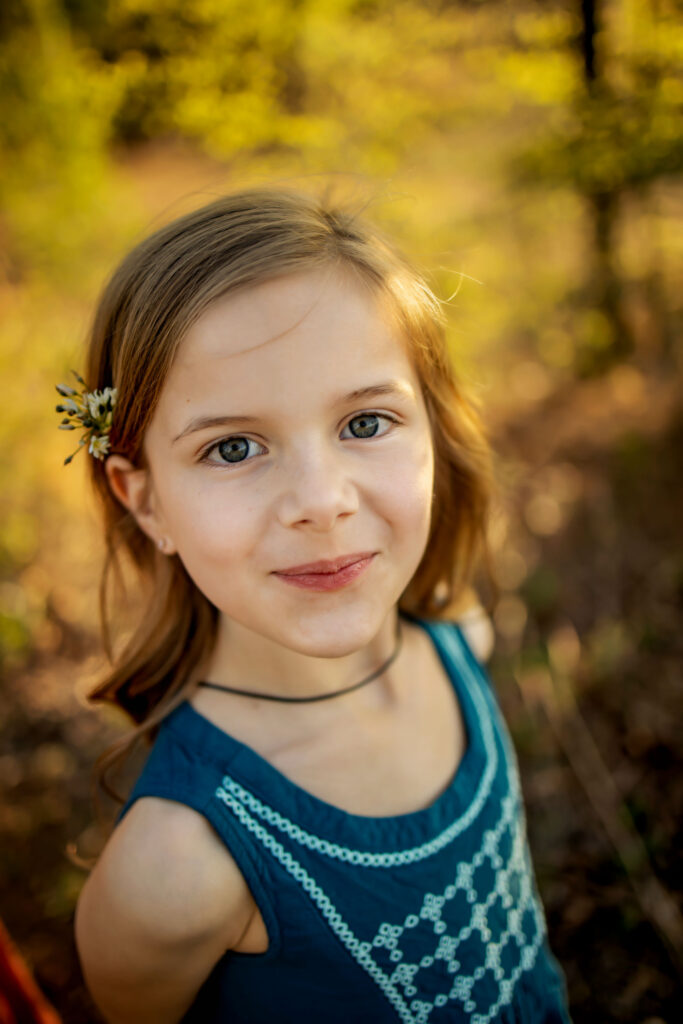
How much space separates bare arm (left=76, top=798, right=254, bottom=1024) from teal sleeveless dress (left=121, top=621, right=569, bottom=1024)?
0.03m

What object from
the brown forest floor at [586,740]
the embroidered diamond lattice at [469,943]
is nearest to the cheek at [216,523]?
the embroidered diamond lattice at [469,943]

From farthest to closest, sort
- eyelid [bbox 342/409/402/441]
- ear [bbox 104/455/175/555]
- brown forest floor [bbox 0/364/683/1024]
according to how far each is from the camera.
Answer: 1. brown forest floor [bbox 0/364/683/1024]
2. ear [bbox 104/455/175/555]
3. eyelid [bbox 342/409/402/441]

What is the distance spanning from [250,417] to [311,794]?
2.39ft

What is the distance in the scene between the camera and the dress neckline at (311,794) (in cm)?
126

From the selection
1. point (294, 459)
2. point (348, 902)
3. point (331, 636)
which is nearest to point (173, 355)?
point (294, 459)

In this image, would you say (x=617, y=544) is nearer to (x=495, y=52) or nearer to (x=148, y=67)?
(x=495, y=52)

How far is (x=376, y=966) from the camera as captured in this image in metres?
1.24

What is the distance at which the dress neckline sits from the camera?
49.8 inches

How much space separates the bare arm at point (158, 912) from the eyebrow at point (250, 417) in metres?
0.65

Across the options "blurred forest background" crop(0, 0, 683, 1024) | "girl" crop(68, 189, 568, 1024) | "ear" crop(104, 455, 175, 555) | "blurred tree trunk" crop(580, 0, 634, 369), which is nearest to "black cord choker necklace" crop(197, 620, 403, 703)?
"girl" crop(68, 189, 568, 1024)

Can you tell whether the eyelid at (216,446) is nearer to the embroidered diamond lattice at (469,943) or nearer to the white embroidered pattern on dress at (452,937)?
the white embroidered pattern on dress at (452,937)

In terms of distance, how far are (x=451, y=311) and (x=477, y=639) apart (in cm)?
262

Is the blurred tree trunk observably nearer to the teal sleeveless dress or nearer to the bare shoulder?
the teal sleeveless dress

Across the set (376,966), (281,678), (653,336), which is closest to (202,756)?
(281,678)
